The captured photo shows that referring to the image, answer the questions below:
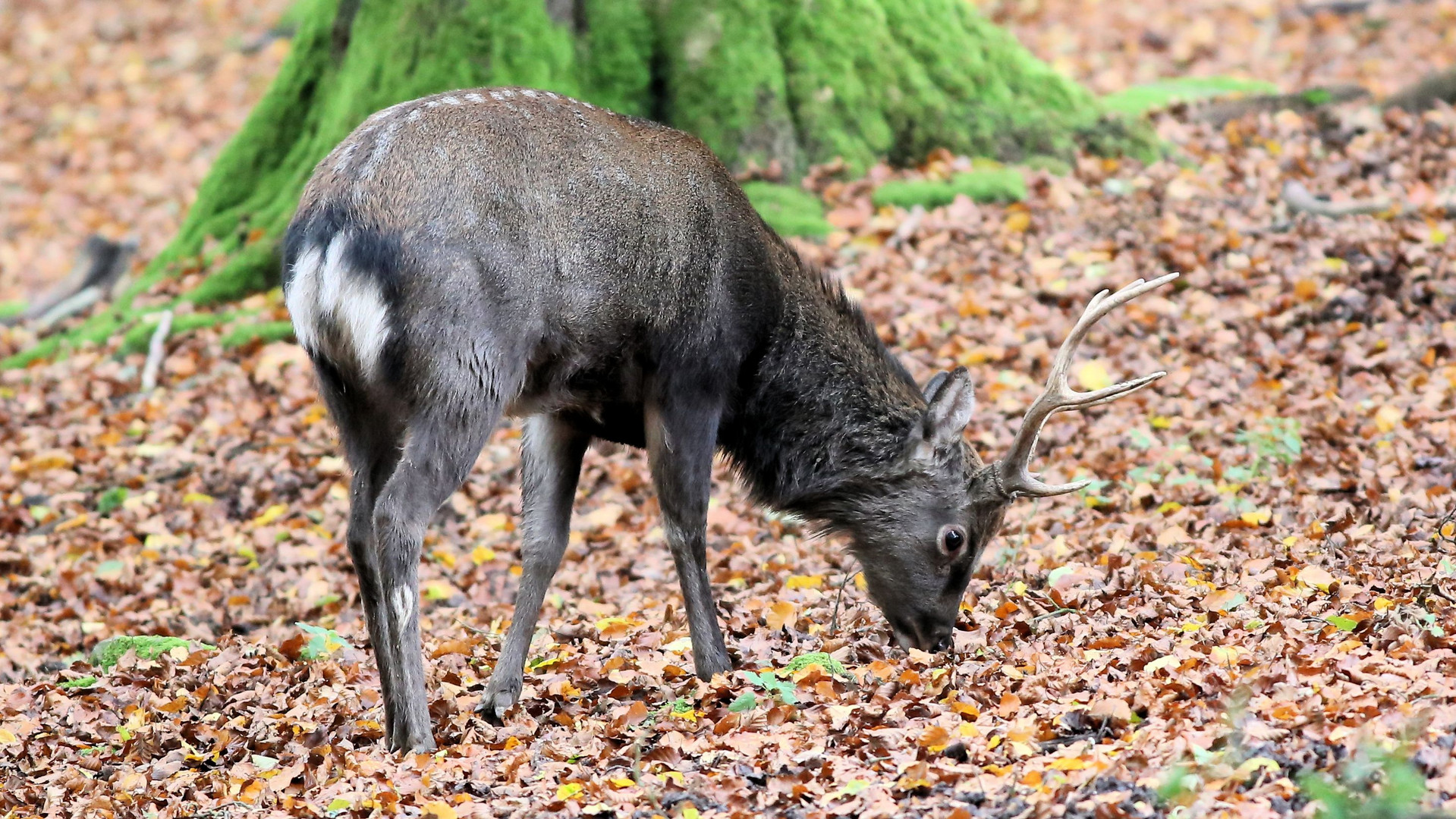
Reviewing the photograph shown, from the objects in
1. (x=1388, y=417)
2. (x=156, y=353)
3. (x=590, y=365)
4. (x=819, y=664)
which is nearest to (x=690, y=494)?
(x=590, y=365)

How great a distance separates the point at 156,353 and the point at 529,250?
5287mm

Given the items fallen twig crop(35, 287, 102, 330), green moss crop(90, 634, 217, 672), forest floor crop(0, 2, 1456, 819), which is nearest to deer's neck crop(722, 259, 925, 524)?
forest floor crop(0, 2, 1456, 819)

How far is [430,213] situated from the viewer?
16.7ft

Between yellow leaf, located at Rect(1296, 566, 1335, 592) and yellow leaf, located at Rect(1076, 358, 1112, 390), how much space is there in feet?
8.15

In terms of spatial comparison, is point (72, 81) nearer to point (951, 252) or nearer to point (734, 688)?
point (951, 252)

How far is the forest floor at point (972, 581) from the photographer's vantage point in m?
4.54

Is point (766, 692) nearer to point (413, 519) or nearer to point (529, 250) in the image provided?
point (413, 519)

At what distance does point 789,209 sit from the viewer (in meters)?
9.95

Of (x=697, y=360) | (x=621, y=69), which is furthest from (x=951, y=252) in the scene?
(x=697, y=360)

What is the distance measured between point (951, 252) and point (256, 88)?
439 inches

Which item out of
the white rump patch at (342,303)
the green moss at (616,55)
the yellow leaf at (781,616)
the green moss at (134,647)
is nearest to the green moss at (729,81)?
the green moss at (616,55)

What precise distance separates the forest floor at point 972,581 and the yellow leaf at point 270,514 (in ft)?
0.10

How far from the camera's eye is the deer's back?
5008 mm

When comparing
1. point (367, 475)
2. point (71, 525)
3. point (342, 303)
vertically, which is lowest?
point (71, 525)
